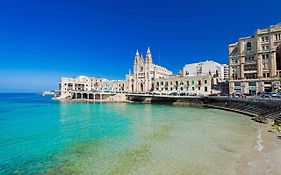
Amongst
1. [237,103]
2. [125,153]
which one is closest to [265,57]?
[237,103]

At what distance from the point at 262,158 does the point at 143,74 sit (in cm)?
8936

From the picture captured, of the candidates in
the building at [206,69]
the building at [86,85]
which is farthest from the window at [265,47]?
the building at [86,85]

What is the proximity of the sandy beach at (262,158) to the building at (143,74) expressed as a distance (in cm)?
7876

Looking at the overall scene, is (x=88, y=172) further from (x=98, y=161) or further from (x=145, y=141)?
(x=145, y=141)

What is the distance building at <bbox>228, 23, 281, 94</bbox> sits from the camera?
2293 inches

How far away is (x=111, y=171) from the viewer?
1238 centimetres

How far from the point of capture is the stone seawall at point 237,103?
3114 cm

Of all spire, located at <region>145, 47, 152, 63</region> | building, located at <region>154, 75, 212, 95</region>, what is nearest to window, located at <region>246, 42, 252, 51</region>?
building, located at <region>154, 75, 212, 95</region>

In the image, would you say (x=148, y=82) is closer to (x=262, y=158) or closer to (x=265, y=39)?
(x=265, y=39)

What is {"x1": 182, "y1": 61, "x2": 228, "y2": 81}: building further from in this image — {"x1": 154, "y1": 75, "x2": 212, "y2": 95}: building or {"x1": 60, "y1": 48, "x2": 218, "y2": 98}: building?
{"x1": 154, "y1": 75, "x2": 212, "y2": 95}: building

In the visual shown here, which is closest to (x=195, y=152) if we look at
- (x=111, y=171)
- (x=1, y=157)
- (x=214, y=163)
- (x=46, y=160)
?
(x=214, y=163)

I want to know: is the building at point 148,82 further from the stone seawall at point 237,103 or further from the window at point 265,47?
the window at point 265,47

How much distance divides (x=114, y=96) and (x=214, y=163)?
7770cm

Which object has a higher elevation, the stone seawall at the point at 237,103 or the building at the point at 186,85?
the building at the point at 186,85
